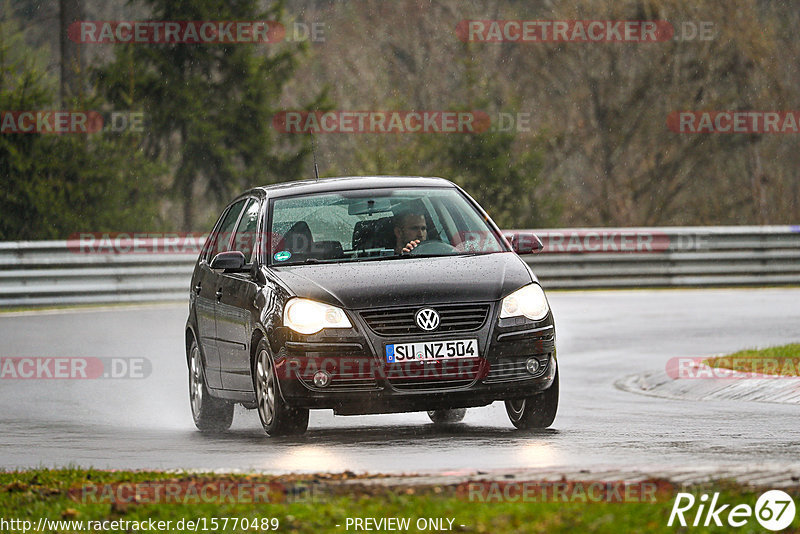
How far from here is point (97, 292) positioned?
25.8 meters

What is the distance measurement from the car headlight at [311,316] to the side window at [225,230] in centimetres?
229

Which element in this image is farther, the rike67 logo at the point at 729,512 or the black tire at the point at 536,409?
the black tire at the point at 536,409

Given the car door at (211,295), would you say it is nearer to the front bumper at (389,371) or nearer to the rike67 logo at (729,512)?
the front bumper at (389,371)

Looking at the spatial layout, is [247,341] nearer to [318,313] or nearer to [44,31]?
[318,313]

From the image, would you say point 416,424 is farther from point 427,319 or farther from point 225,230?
point 427,319

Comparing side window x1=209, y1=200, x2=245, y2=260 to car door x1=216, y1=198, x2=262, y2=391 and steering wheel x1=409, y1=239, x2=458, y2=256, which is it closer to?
car door x1=216, y1=198, x2=262, y2=391

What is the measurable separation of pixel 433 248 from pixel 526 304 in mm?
969

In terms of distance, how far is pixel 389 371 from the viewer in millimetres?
10188

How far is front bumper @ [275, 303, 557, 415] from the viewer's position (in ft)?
33.4
